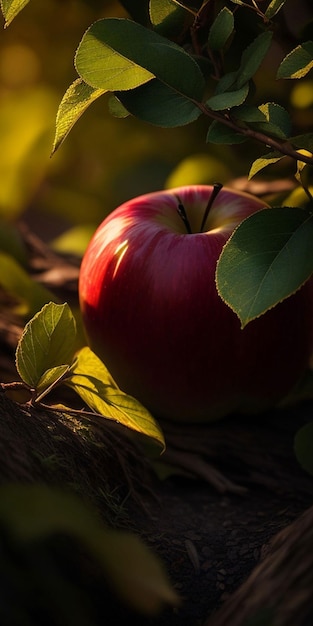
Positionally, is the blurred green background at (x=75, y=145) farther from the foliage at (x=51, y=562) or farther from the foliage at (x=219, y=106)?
the foliage at (x=51, y=562)

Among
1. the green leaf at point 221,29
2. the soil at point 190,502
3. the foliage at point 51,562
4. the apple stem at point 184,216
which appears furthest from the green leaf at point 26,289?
the foliage at point 51,562

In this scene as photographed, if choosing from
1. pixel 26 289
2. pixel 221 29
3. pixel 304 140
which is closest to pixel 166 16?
pixel 221 29

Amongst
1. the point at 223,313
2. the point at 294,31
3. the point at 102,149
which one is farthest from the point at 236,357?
the point at 102,149

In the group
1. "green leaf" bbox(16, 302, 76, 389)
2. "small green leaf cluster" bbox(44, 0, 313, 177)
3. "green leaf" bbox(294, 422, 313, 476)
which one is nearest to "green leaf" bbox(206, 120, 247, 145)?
"small green leaf cluster" bbox(44, 0, 313, 177)

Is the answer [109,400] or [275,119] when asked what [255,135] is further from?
[109,400]

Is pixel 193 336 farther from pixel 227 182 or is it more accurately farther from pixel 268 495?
pixel 227 182
